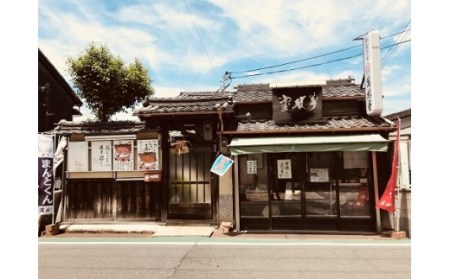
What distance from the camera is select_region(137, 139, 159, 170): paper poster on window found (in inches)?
495

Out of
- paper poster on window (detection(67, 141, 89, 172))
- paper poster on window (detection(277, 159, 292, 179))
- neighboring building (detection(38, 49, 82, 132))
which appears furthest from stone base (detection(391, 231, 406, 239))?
neighboring building (detection(38, 49, 82, 132))

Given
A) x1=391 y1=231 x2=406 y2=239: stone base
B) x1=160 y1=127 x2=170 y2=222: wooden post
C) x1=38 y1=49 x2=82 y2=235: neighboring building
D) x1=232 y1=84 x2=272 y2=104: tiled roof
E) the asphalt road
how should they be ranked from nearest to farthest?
the asphalt road
x1=391 y1=231 x2=406 y2=239: stone base
x1=160 y1=127 x2=170 y2=222: wooden post
x1=232 y1=84 x2=272 y2=104: tiled roof
x1=38 y1=49 x2=82 y2=235: neighboring building

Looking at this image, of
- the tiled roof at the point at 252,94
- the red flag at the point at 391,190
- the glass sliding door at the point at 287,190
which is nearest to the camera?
the red flag at the point at 391,190

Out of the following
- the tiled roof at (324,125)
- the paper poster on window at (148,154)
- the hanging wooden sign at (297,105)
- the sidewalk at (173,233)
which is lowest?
the sidewalk at (173,233)

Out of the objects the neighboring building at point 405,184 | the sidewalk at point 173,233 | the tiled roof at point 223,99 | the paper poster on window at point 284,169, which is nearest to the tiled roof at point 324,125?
the neighboring building at point 405,184

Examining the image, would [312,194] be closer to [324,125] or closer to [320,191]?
[320,191]

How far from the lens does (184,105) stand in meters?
13.0

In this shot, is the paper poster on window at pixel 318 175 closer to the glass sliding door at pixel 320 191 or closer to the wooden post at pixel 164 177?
the glass sliding door at pixel 320 191

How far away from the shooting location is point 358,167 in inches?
451

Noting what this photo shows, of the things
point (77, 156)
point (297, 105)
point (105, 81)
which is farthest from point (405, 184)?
point (105, 81)

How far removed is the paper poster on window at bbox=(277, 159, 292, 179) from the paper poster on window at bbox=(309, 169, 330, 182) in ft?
2.42

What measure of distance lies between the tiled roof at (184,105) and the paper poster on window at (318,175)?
374 cm

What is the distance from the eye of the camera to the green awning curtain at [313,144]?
1034cm

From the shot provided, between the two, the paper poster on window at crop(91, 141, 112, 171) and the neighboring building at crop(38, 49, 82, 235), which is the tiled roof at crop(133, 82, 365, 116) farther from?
the neighboring building at crop(38, 49, 82, 235)
